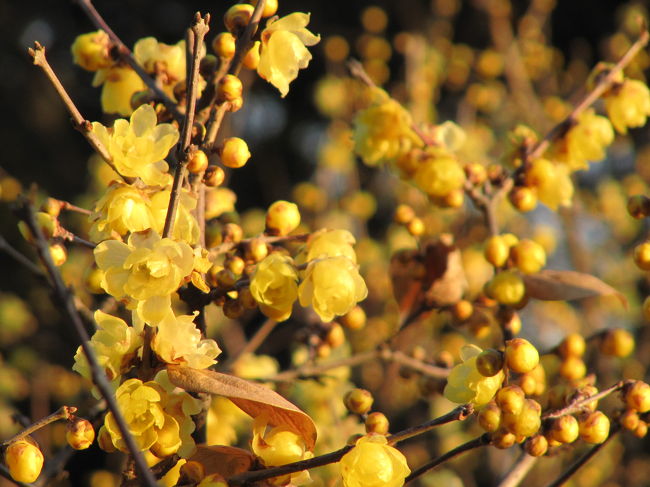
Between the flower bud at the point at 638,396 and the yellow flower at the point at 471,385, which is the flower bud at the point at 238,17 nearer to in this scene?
the yellow flower at the point at 471,385

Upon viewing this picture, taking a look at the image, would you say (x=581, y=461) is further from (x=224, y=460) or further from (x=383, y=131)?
(x=383, y=131)

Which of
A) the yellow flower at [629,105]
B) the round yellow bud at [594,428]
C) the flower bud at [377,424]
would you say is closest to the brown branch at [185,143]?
the flower bud at [377,424]

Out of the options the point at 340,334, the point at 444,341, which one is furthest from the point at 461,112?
the point at 340,334

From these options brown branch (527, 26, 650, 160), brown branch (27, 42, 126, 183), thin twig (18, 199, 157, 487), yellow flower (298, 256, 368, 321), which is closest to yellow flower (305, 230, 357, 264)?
yellow flower (298, 256, 368, 321)

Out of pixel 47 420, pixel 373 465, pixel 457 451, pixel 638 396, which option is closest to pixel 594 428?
pixel 638 396

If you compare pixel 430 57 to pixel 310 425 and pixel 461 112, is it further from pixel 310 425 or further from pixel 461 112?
pixel 310 425

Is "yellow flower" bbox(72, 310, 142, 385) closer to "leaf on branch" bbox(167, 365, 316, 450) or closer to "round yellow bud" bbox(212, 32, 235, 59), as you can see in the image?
"leaf on branch" bbox(167, 365, 316, 450)
